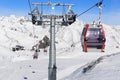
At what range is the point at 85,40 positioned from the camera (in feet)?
71.2

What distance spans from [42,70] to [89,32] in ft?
78.5

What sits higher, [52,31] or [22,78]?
[52,31]

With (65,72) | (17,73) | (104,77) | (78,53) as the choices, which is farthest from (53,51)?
(78,53)

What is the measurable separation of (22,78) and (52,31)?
531 inches

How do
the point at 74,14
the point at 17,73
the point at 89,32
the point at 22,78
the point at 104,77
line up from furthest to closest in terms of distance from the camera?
Result: the point at 17,73 < the point at 22,78 < the point at 74,14 < the point at 89,32 < the point at 104,77

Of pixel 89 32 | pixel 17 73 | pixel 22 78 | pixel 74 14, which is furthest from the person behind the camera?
pixel 17 73

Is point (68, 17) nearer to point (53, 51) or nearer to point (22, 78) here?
point (53, 51)

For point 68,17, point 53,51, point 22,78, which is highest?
point 68,17

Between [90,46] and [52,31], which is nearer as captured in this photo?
A: [90,46]

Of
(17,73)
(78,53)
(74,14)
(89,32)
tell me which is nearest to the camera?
(89,32)

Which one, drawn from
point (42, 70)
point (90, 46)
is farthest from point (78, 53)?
point (90, 46)

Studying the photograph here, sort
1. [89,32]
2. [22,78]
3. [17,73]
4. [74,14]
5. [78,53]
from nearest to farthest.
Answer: [89,32] < [74,14] < [22,78] < [17,73] < [78,53]

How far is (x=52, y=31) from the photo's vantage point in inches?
1061

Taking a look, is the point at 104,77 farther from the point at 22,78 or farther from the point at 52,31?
the point at 22,78
